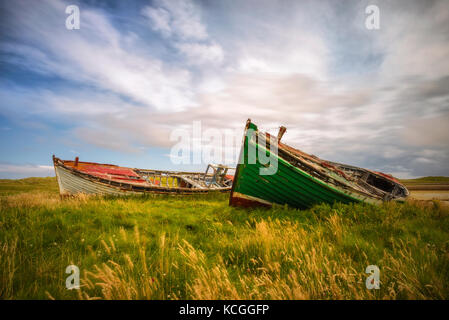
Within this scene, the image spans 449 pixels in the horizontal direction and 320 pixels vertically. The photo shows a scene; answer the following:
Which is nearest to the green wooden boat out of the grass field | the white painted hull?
the grass field

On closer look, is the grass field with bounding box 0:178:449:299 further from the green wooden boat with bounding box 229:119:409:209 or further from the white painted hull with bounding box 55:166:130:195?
the white painted hull with bounding box 55:166:130:195

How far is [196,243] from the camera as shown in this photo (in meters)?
4.59

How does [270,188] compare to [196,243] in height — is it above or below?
above

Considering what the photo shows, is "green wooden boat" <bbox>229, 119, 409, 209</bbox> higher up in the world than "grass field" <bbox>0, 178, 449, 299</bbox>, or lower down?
higher up

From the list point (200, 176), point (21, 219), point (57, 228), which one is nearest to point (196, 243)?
point (57, 228)

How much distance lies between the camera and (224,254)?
3.77 meters

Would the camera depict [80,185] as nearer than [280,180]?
No

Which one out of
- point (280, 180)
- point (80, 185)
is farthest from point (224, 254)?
point (80, 185)

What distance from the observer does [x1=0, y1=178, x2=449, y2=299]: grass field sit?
89.4 inches

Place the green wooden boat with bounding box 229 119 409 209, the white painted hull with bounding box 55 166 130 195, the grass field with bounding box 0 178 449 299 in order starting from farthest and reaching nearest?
the white painted hull with bounding box 55 166 130 195, the green wooden boat with bounding box 229 119 409 209, the grass field with bounding box 0 178 449 299

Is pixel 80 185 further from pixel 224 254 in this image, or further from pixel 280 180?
pixel 280 180
